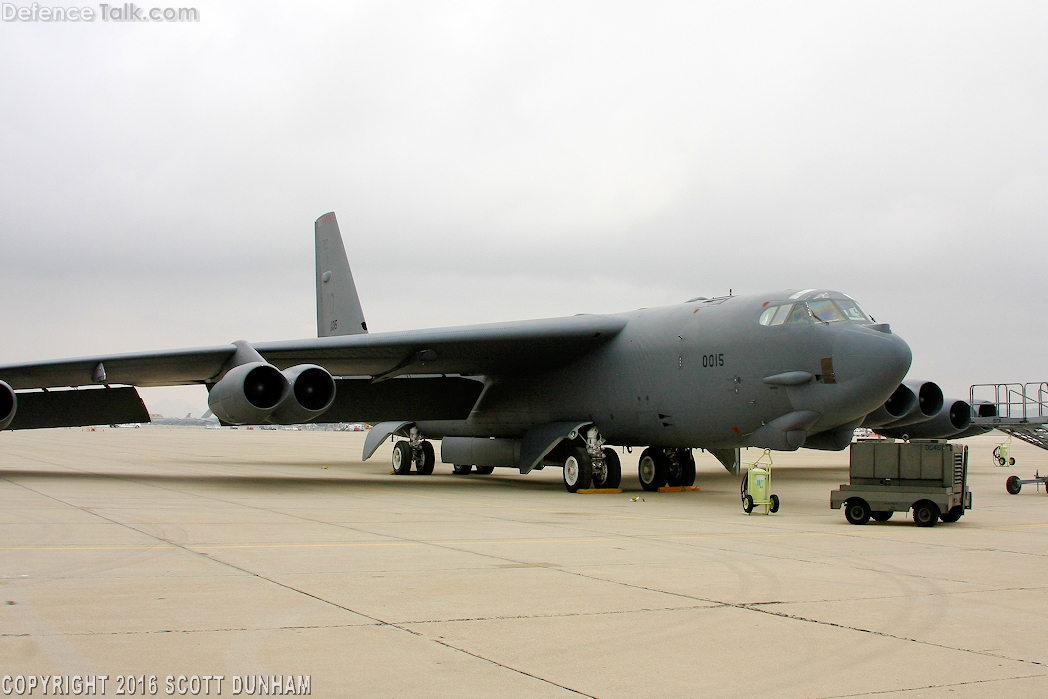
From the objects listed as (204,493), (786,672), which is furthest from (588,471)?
(786,672)

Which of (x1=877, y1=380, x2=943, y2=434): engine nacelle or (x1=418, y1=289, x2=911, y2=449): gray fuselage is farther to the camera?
(x1=877, y1=380, x2=943, y2=434): engine nacelle

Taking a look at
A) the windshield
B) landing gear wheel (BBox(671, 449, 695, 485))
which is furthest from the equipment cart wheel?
landing gear wheel (BBox(671, 449, 695, 485))

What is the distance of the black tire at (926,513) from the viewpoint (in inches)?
469

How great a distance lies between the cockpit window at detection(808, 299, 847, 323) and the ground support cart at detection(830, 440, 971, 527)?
239 centimetres

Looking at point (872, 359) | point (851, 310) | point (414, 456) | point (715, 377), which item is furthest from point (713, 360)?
point (414, 456)

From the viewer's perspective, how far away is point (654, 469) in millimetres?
18703

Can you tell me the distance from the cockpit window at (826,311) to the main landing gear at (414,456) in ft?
39.8

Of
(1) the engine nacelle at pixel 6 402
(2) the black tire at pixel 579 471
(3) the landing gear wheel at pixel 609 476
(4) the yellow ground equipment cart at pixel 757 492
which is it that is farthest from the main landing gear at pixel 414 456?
(4) the yellow ground equipment cart at pixel 757 492

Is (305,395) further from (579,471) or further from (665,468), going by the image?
(665,468)

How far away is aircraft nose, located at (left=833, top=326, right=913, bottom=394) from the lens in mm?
13578

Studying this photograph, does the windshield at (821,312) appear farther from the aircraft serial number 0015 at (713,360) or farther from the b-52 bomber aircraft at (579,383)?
the aircraft serial number 0015 at (713,360)

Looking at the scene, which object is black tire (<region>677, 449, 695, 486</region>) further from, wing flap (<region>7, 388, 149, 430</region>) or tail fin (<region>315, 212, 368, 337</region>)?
wing flap (<region>7, 388, 149, 430</region>)

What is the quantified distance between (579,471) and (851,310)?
19.0 ft

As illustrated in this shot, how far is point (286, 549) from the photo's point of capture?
863 centimetres
